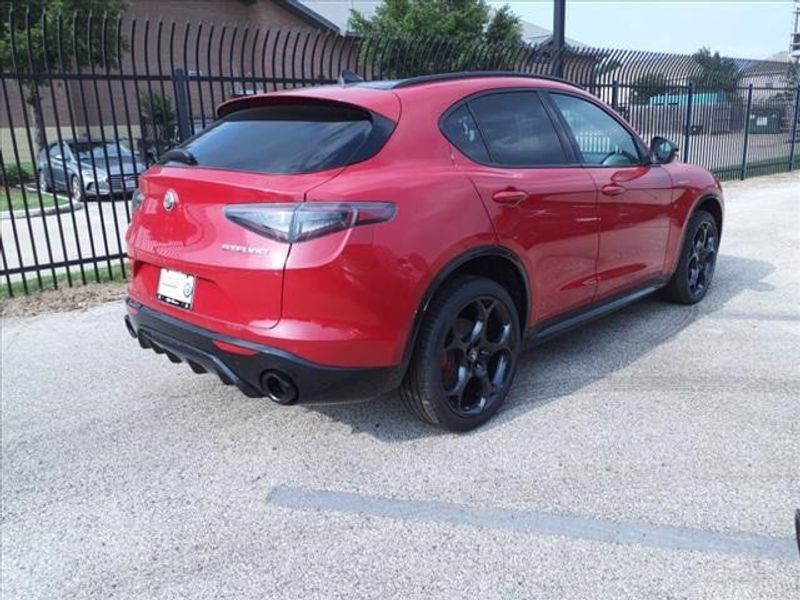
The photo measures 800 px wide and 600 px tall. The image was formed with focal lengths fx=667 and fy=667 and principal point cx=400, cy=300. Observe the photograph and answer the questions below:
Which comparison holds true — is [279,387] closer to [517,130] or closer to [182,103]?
[517,130]

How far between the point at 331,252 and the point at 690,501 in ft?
5.93

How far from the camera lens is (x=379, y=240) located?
2754 millimetres

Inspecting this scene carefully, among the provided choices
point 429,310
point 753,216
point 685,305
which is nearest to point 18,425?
point 429,310

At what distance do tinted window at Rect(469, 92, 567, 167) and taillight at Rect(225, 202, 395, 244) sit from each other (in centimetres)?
100

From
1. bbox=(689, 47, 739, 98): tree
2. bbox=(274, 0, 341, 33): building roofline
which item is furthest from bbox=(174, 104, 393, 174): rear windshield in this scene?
bbox=(274, 0, 341, 33): building roofline

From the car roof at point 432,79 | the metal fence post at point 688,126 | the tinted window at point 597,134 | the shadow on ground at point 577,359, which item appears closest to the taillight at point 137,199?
the car roof at point 432,79

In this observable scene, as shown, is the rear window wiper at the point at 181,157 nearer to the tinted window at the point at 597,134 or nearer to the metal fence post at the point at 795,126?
the tinted window at the point at 597,134

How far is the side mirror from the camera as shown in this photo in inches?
183

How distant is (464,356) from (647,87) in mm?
11142

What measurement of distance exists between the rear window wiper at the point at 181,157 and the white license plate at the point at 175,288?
1.80 ft

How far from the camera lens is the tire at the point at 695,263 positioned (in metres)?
5.15

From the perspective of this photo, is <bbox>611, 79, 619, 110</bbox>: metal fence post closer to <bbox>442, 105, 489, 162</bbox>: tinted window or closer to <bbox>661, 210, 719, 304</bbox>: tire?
<bbox>661, 210, 719, 304</bbox>: tire

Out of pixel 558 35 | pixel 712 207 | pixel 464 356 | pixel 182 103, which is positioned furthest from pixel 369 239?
pixel 558 35

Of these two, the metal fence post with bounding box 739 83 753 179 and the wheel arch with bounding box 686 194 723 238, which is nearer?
the wheel arch with bounding box 686 194 723 238
